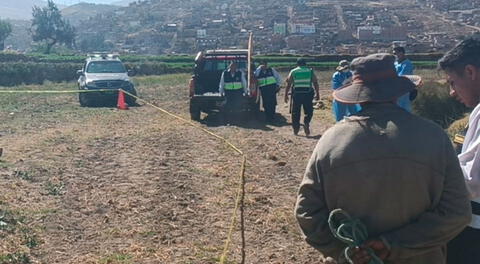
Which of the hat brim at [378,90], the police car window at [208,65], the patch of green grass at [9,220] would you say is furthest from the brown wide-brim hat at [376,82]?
the police car window at [208,65]

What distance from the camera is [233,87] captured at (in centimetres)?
1709

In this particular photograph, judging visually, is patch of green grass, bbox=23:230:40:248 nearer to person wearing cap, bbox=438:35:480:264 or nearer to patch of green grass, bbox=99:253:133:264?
patch of green grass, bbox=99:253:133:264

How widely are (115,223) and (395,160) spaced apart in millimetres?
4956

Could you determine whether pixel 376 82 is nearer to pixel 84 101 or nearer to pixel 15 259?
pixel 15 259

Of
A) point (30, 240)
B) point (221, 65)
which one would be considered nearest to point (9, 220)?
point (30, 240)

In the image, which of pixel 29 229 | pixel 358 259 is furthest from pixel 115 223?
pixel 358 259

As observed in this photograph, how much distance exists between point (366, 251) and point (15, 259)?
4.16 metres

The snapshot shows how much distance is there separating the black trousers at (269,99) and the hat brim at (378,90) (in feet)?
42.9

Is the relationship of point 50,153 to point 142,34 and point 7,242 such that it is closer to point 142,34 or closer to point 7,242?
point 7,242

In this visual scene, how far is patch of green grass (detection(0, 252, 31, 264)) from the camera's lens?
20.3 feet

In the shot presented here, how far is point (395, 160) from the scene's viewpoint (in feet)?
10.3

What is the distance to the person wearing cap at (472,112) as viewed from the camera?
134 inches

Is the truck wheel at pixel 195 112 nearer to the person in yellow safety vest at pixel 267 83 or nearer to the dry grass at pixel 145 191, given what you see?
the dry grass at pixel 145 191

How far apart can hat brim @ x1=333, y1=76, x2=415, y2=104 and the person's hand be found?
2.28 ft
